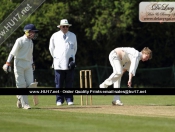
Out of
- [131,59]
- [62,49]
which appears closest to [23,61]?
[62,49]

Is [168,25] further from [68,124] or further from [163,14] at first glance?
[68,124]

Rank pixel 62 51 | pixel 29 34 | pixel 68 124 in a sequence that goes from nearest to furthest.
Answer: pixel 68 124 < pixel 29 34 < pixel 62 51

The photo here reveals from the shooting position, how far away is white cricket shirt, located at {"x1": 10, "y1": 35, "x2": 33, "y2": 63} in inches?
639

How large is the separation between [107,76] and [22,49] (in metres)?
21.9

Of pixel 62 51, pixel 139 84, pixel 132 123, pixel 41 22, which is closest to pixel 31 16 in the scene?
pixel 41 22

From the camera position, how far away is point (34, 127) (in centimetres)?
1177

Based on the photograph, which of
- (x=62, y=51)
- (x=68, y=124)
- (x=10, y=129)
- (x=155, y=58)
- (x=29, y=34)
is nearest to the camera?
(x=10, y=129)

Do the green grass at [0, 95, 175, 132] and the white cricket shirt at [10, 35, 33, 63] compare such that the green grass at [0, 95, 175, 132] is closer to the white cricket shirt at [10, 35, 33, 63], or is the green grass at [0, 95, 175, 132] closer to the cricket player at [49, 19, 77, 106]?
the white cricket shirt at [10, 35, 33, 63]

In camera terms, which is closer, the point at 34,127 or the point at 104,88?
the point at 34,127

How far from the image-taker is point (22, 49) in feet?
53.6

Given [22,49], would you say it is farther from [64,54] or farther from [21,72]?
[64,54]

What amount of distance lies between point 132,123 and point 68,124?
1254 mm

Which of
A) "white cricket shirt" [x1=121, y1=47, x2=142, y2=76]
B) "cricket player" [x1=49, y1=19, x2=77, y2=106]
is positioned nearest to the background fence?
"cricket player" [x1=49, y1=19, x2=77, y2=106]

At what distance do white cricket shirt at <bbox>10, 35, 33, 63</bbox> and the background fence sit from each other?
A: 848 inches
